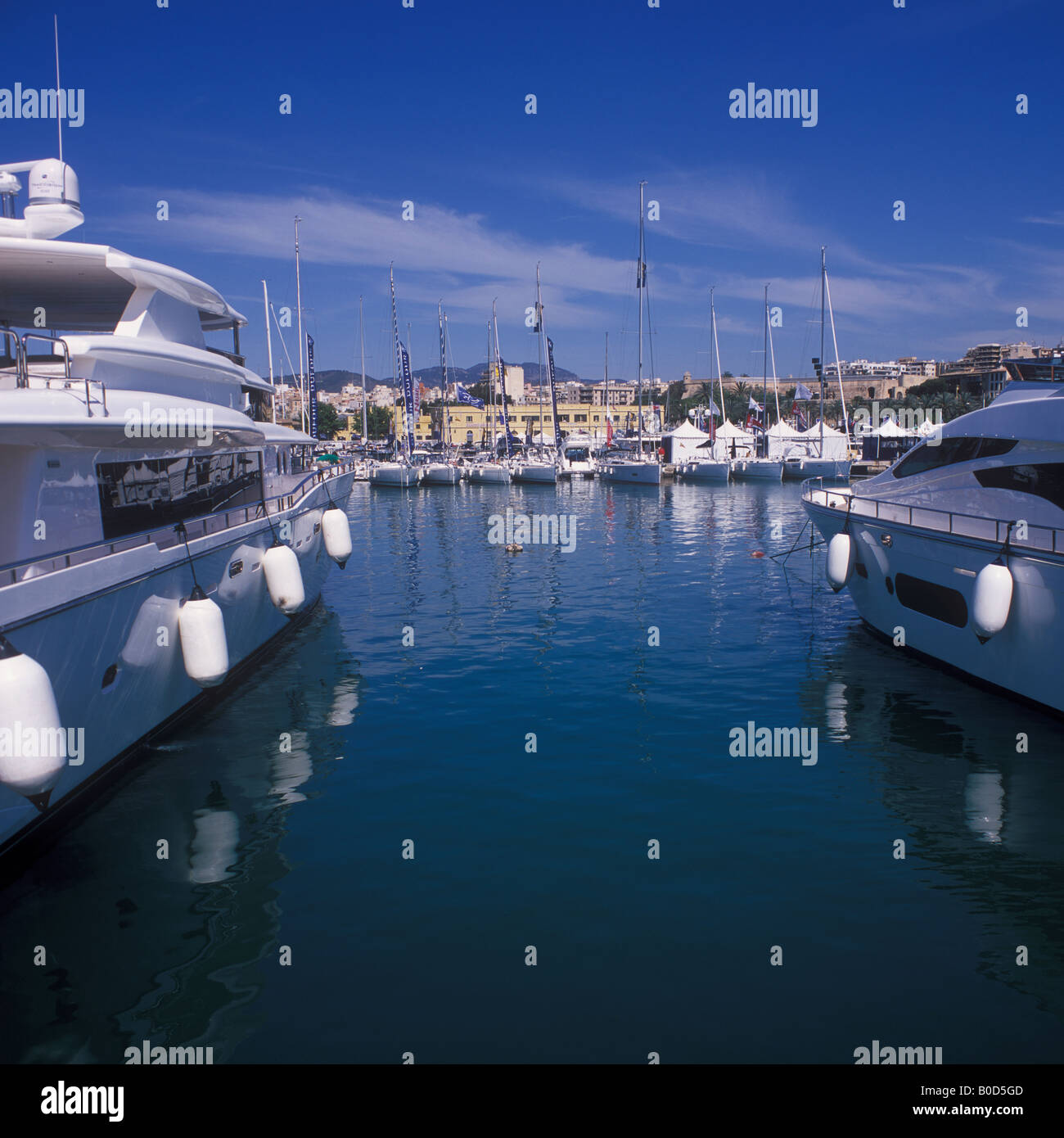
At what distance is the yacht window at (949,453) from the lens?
45.6ft

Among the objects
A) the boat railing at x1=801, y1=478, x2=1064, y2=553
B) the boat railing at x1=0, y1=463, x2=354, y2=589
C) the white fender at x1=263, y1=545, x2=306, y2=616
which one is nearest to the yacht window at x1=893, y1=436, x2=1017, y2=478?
the boat railing at x1=801, y1=478, x2=1064, y2=553

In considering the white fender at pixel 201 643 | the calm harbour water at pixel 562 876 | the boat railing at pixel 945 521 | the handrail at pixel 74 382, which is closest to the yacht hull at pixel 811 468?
the boat railing at pixel 945 521

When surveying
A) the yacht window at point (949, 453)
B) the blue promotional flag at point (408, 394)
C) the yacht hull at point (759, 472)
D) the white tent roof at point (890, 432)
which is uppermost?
the blue promotional flag at point (408, 394)

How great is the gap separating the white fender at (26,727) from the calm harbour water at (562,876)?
1.31 m

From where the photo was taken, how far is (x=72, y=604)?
8.55 metres

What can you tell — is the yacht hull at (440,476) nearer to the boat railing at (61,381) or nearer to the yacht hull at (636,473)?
the yacht hull at (636,473)

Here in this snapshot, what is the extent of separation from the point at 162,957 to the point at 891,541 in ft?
43.2

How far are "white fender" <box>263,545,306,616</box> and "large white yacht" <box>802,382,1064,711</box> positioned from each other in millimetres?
10201

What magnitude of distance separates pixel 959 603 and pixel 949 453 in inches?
128

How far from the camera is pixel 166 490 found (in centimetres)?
1305

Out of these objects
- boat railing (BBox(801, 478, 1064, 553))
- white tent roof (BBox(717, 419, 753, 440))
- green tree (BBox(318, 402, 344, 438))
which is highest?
green tree (BBox(318, 402, 344, 438))

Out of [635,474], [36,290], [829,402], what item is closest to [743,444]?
[635,474]

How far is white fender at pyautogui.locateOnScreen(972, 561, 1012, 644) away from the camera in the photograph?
1164 cm

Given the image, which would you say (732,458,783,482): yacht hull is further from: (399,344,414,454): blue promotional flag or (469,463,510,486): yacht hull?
(399,344,414,454): blue promotional flag
